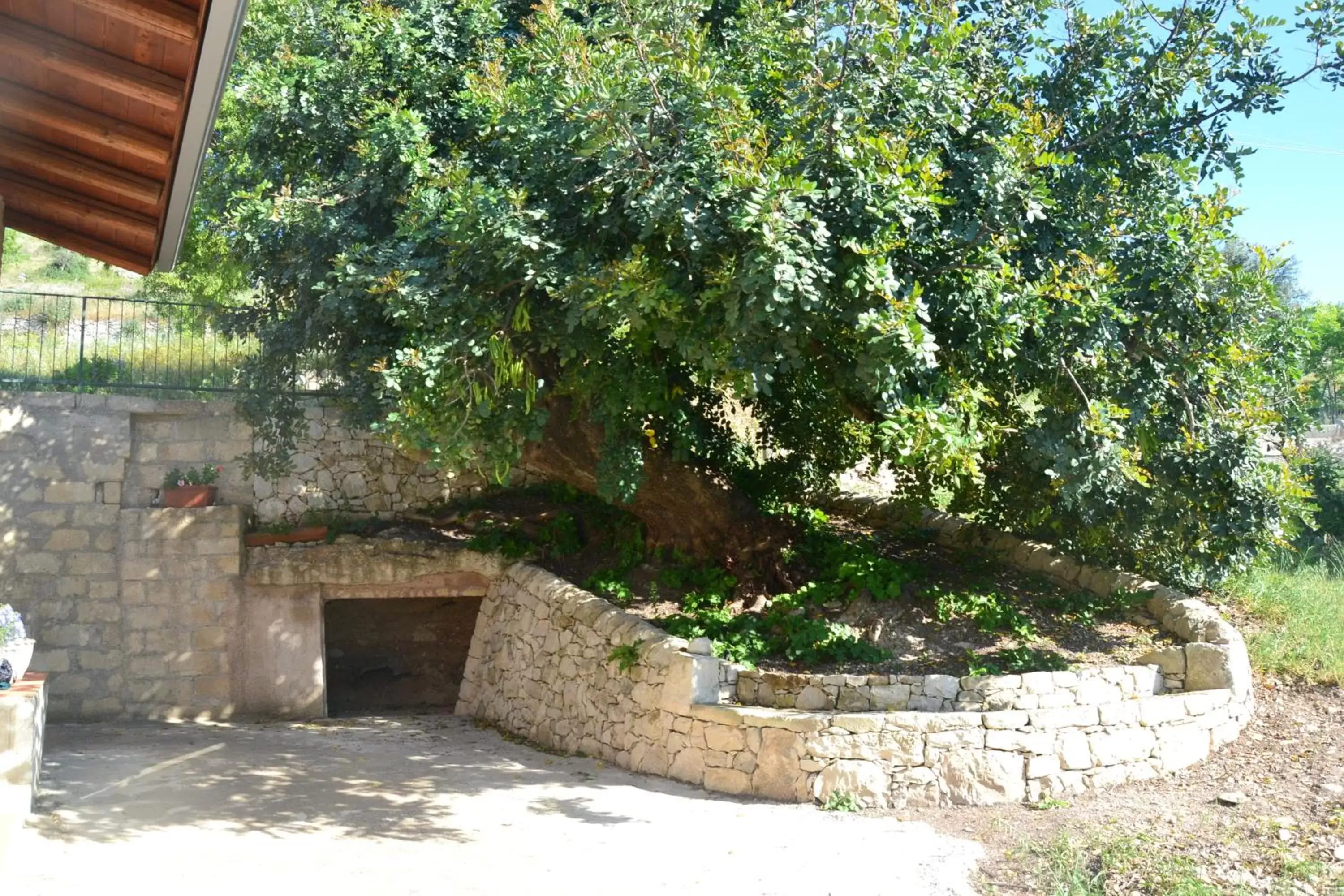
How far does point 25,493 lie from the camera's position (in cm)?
1188

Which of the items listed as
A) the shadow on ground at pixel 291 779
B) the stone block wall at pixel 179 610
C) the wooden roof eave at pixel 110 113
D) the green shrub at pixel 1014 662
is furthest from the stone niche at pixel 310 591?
the wooden roof eave at pixel 110 113

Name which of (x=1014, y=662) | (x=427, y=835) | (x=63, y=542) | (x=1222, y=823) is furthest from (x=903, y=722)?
(x=63, y=542)

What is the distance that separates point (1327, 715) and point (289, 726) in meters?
9.52

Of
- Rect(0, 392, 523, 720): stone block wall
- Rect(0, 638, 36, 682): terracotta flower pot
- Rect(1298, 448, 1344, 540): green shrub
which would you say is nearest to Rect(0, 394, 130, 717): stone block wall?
Rect(0, 392, 523, 720): stone block wall

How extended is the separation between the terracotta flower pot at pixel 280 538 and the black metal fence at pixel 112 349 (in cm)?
174

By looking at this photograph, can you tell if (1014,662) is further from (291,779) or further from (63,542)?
(63,542)

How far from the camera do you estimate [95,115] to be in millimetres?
5035

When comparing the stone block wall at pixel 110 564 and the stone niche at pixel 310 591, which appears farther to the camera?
the stone niche at pixel 310 591

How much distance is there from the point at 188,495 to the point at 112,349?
2285 mm

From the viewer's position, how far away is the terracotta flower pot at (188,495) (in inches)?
482

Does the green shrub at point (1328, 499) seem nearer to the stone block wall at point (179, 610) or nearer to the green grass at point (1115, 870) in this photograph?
the green grass at point (1115, 870)

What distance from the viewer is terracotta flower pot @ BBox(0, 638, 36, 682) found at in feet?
23.1

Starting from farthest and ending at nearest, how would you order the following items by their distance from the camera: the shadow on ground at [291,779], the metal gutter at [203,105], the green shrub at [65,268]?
the green shrub at [65,268]
the shadow on ground at [291,779]
the metal gutter at [203,105]

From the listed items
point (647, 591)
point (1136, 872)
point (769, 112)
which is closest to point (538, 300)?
point (769, 112)
